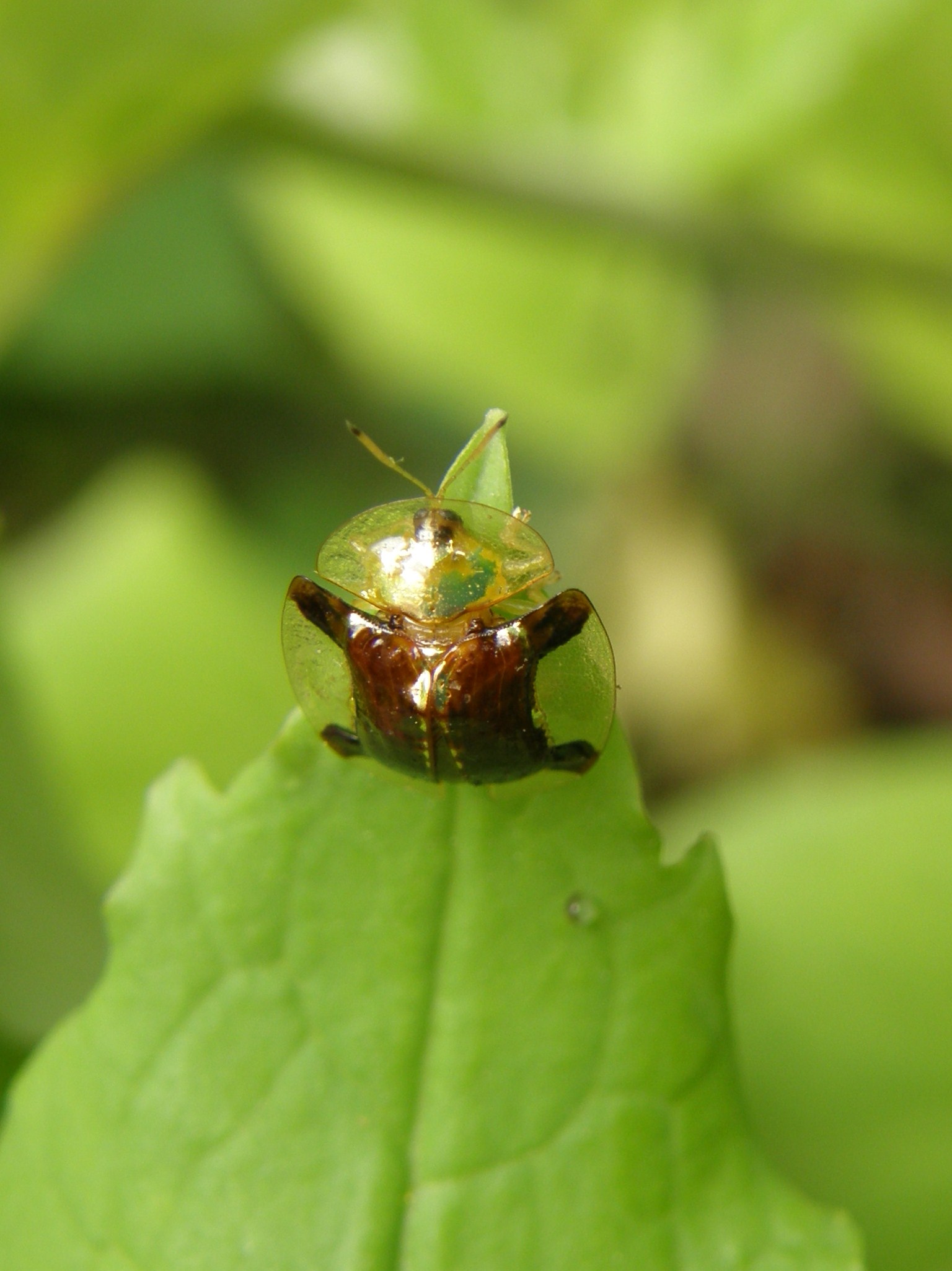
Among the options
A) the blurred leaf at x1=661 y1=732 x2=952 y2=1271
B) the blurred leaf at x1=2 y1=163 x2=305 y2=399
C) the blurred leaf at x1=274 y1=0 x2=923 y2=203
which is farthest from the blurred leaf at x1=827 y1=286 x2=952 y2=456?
the blurred leaf at x1=2 y1=163 x2=305 y2=399

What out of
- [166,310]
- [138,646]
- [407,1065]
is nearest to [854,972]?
[407,1065]

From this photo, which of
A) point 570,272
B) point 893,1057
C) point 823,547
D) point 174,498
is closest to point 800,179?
point 570,272

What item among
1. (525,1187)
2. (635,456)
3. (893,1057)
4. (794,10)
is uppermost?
(794,10)

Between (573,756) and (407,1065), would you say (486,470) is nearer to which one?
(573,756)

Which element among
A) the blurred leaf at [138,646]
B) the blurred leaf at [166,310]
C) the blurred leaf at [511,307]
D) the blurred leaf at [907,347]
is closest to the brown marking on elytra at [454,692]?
the blurred leaf at [138,646]

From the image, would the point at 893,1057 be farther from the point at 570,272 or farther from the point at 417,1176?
the point at 570,272

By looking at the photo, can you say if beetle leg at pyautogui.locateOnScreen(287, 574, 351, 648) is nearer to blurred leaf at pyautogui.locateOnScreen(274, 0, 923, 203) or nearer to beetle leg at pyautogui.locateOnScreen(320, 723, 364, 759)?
beetle leg at pyautogui.locateOnScreen(320, 723, 364, 759)

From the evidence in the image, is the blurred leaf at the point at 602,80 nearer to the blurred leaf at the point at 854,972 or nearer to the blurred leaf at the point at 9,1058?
the blurred leaf at the point at 854,972
